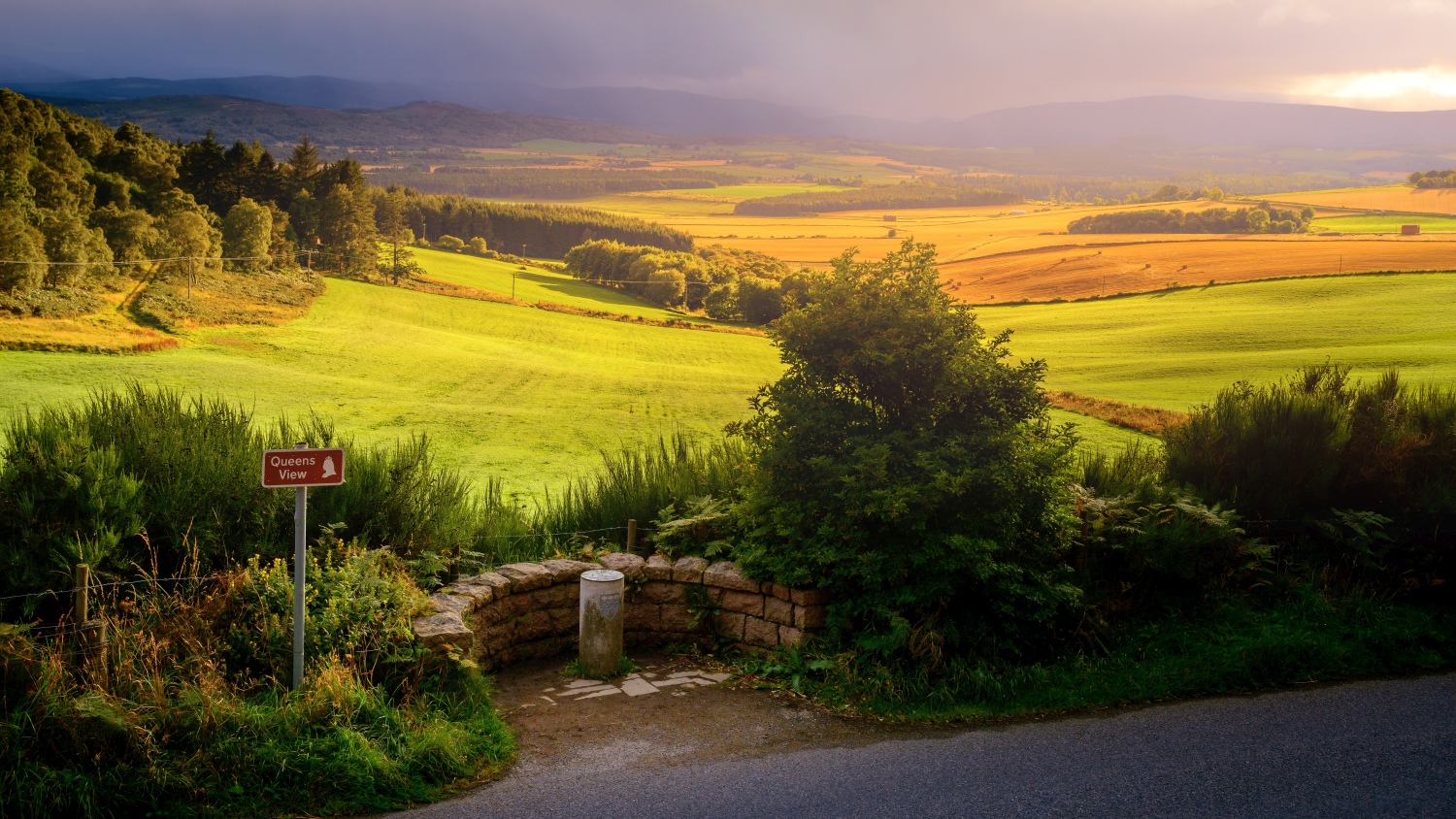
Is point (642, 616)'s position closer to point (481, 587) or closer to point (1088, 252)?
point (481, 587)

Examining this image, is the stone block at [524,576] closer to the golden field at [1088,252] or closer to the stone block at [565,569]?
the stone block at [565,569]

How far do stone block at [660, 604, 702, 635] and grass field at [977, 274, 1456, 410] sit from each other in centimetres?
1861

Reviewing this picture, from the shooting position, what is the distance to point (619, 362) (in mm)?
38156

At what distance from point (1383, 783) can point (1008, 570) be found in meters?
2.47

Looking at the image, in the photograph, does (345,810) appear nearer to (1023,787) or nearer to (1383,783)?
(1023,787)

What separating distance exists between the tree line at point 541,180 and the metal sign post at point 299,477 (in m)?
58.4

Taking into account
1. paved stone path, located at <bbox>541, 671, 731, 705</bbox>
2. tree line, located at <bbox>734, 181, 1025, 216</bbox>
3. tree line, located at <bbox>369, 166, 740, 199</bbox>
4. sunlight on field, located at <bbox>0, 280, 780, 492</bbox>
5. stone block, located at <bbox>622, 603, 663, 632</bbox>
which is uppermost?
tree line, located at <bbox>369, 166, 740, 199</bbox>

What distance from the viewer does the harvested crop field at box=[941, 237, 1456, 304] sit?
1316 inches

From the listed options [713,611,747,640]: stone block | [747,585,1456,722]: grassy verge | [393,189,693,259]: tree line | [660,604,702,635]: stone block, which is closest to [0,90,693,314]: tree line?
[393,189,693,259]: tree line

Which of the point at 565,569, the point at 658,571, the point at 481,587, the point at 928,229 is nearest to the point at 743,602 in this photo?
the point at 658,571

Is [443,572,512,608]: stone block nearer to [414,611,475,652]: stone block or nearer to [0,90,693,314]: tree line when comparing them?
[414,611,475,652]: stone block

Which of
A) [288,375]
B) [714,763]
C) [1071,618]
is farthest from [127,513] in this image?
[288,375]

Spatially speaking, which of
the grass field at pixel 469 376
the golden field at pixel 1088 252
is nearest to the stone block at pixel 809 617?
the grass field at pixel 469 376

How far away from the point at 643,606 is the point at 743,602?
2.99 ft
